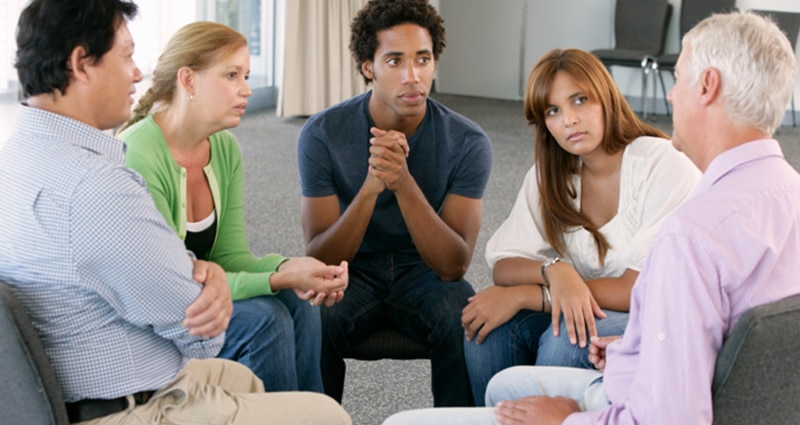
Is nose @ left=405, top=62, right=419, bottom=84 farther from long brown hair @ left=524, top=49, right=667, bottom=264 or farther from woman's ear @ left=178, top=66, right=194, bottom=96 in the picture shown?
woman's ear @ left=178, top=66, right=194, bottom=96

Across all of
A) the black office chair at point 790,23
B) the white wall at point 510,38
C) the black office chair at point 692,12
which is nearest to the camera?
the black office chair at point 790,23

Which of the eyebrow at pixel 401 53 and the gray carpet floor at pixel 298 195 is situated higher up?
the eyebrow at pixel 401 53

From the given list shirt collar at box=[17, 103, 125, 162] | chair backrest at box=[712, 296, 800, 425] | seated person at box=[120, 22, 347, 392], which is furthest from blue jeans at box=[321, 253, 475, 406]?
chair backrest at box=[712, 296, 800, 425]

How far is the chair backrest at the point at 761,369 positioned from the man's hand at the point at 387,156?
1160mm

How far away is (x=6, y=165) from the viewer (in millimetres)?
1367

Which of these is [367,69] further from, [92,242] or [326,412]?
[92,242]

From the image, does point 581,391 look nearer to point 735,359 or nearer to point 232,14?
point 735,359

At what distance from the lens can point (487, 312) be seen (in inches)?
79.6

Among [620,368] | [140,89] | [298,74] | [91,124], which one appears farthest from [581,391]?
[298,74]

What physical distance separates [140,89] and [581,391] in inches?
175

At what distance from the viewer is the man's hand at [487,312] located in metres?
2.01

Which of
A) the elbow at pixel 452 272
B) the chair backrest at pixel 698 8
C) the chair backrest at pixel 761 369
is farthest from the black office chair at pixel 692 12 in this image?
the chair backrest at pixel 761 369

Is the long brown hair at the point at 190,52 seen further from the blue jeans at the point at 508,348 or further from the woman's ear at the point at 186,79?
the blue jeans at the point at 508,348

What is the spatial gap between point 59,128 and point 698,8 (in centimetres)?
746
